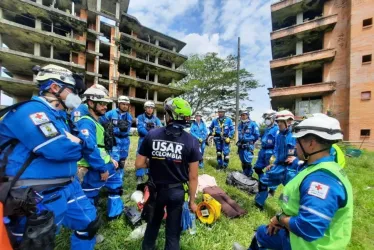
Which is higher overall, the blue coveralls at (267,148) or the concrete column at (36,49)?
the concrete column at (36,49)

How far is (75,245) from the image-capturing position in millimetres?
2301

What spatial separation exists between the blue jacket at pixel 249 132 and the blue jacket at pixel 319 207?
5.51m

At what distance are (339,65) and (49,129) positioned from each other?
24996mm

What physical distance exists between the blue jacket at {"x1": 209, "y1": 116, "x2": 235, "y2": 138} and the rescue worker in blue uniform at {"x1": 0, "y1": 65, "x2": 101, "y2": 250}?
638 cm

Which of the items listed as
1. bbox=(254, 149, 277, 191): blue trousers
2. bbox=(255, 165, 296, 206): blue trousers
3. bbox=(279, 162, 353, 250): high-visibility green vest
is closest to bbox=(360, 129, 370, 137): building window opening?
bbox=(254, 149, 277, 191): blue trousers

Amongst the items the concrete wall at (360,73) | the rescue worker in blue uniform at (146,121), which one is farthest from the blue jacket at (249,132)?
the concrete wall at (360,73)

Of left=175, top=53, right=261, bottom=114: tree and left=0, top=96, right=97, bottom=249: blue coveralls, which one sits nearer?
left=0, top=96, right=97, bottom=249: blue coveralls

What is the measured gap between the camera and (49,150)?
1.78 metres

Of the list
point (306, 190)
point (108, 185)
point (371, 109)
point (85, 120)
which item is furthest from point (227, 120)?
point (371, 109)

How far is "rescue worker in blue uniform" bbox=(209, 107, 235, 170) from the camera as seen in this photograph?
790cm

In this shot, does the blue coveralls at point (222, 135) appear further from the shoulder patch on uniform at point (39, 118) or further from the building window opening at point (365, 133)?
the building window opening at point (365, 133)

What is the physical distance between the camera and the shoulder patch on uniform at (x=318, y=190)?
4.66 ft

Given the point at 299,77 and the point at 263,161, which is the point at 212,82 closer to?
the point at 299,77

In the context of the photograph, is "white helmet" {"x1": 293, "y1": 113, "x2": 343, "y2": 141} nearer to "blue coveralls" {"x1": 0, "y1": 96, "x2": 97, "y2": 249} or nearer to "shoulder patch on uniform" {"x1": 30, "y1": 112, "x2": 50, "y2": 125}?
"blue coveralls" {"x1": 0, "y1": 96, "x2": 97, "y2": 249}
